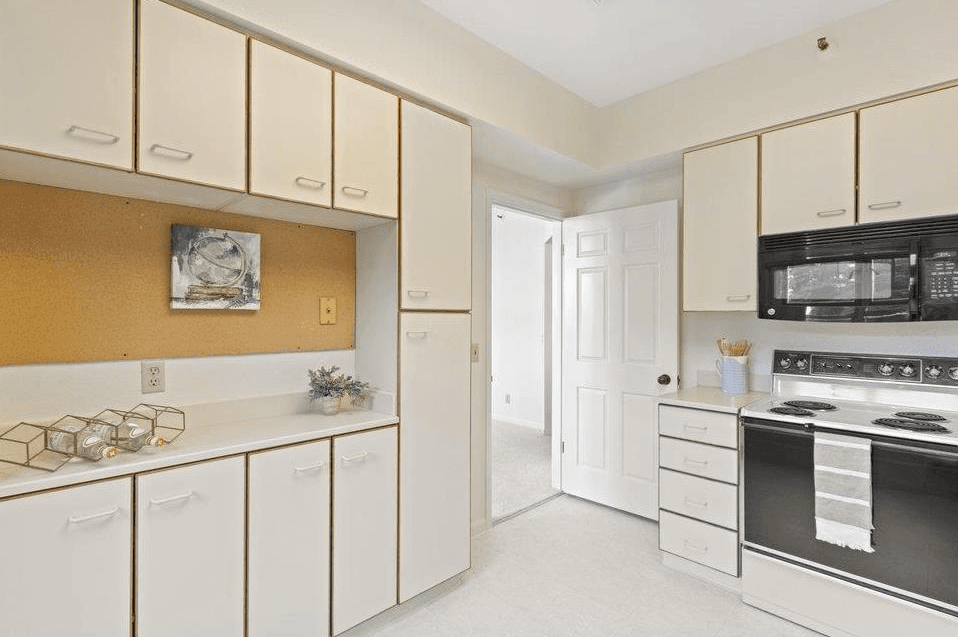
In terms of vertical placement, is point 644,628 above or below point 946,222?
below

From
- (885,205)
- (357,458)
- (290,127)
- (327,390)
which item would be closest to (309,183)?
(290,127)

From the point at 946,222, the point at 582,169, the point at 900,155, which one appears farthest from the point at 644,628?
the point at 582,169

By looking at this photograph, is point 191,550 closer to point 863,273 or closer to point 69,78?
point 69,78

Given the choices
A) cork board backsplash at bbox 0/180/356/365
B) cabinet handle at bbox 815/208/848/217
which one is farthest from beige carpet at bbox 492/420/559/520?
cabinet handle at bbox 815/208/848/217

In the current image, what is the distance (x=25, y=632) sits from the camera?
1.29 meters

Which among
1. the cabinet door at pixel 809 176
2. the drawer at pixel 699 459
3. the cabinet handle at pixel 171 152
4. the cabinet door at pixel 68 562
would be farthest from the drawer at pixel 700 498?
the cabinet handle at pixel 171 152

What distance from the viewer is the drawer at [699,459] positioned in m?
2.41

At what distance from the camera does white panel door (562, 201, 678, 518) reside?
126 inches

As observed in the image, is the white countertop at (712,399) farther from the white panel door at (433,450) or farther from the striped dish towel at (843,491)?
the white panel door at (433,450)

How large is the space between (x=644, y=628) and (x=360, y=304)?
2.00 meters

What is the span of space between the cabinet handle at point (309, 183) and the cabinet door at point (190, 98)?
202mm

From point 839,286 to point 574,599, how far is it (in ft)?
6.61

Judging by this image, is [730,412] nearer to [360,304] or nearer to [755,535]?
[755,535]

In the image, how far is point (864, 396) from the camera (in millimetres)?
2426
